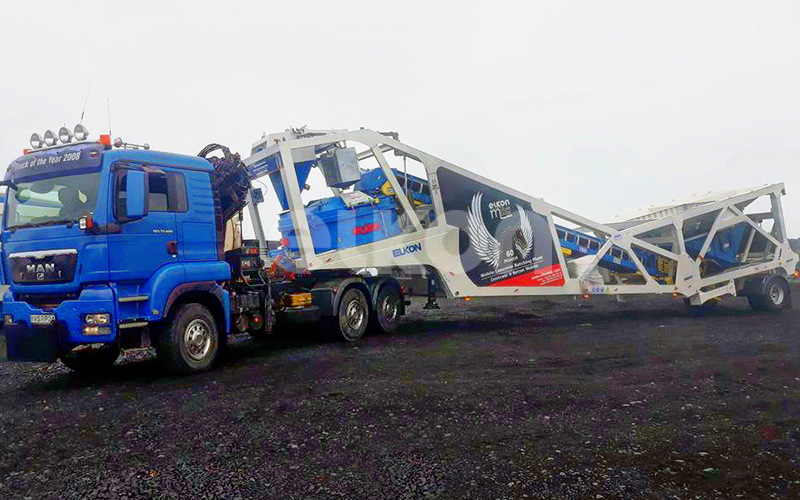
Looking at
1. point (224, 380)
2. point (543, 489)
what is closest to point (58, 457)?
point (224, 380)

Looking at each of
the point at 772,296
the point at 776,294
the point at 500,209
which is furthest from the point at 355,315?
the point at 776,294

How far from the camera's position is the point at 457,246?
989 cm

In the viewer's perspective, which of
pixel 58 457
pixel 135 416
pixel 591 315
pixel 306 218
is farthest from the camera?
pixel 591 315

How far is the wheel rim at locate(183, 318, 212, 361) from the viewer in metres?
6.72

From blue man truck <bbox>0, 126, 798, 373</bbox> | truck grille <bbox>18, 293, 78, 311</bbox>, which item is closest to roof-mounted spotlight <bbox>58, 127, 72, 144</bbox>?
blue man truck <bbox>0, 126, 798, 373</bbox>

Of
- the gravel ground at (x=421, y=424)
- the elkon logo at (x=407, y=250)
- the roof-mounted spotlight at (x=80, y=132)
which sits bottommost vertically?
the gravel ground at (x=421, y=424)

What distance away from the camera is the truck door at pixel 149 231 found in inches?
244

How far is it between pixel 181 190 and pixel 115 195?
87 cm

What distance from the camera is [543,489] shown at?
3441 millimetres

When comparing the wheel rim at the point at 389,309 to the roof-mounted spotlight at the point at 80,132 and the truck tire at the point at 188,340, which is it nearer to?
the truck tire at the point at 188,340

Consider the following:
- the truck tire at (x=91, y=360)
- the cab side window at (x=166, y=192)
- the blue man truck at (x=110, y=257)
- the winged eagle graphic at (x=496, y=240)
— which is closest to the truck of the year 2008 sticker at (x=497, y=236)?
the winged eagle graphic at (x=496, y=240)

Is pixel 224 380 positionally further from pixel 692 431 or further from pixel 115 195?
pixel 692 431

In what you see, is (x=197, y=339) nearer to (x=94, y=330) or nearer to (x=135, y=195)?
(x=94, y=330)

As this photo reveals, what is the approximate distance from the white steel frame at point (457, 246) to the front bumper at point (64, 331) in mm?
3078
